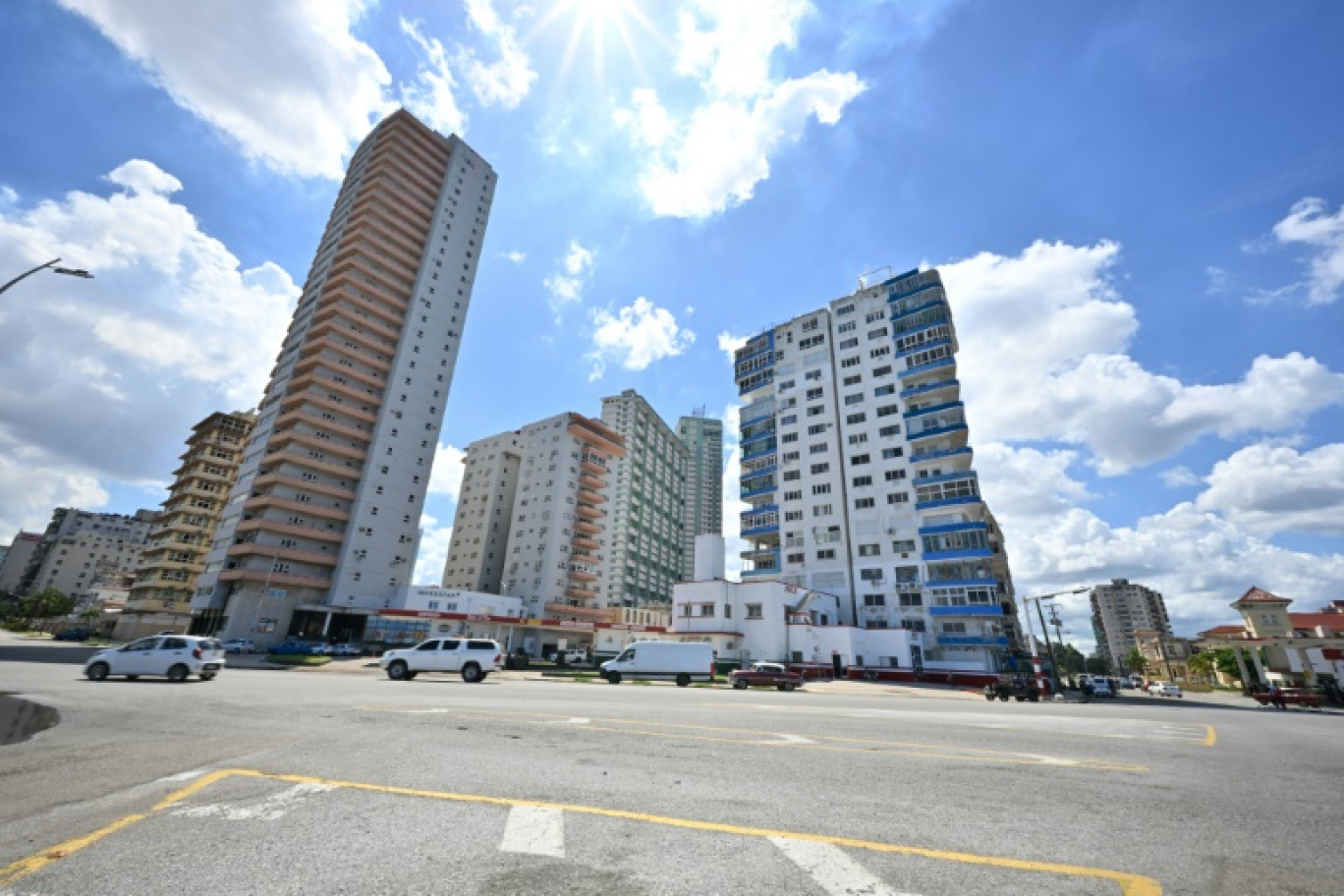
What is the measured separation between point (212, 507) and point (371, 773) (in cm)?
9933

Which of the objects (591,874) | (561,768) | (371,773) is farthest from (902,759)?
(371,773)

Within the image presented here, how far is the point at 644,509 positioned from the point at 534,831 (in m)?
113

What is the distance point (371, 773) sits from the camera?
6398mm

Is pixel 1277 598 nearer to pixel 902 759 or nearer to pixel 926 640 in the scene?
pixel 926 640

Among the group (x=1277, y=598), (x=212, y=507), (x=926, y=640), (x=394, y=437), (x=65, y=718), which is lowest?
(x=65, y=718)

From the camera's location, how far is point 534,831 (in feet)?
14.7

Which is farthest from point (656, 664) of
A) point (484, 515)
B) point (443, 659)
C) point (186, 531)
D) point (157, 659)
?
point (186, 531)

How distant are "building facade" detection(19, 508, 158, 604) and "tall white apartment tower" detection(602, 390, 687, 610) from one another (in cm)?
10599

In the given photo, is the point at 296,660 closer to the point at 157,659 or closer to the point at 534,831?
the point at 157,659

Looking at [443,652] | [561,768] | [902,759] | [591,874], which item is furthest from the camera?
[443,652]

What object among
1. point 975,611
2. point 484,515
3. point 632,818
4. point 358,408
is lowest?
point 632,818

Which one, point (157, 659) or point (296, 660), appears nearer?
point (157, 659)

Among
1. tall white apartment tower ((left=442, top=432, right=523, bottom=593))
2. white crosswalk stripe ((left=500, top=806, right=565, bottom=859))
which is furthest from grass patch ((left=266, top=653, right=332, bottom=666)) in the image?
tall white apartment tower ((left=442, top=432, right=523, bottom=593))

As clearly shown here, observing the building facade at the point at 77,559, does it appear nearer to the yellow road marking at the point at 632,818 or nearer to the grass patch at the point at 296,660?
the grass patch at the point at 296,660
